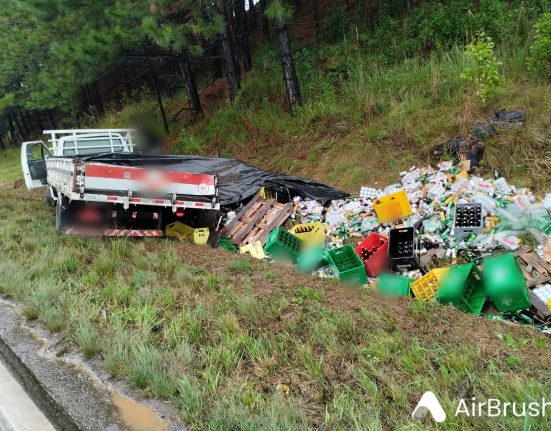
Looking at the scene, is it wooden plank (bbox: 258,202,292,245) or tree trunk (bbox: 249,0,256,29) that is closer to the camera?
wooden plank (bbox: 258,202,292,245)

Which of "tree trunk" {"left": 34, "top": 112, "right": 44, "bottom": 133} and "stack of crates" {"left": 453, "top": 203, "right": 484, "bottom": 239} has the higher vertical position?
"tree trunk" {"left": 34, "top": 112, "right": 44, "bottom": 133}

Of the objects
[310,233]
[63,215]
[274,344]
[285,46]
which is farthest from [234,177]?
[274,344]

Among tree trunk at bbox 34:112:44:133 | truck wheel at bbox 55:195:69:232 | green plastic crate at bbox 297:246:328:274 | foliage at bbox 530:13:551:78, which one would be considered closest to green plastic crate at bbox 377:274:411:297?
green plastic crate at bbox 297:246:328:274

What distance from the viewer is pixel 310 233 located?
22.3ft

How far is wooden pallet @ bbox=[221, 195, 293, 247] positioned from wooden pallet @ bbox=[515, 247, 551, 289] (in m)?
3.66

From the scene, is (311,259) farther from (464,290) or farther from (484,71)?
(484,71)

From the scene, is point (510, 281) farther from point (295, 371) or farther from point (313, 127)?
point (313, 127)

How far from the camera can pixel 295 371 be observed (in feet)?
10.3

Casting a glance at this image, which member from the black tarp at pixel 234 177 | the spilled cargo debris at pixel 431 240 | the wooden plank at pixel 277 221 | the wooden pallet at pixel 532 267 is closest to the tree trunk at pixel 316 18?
the black tarp at pixel 234 177

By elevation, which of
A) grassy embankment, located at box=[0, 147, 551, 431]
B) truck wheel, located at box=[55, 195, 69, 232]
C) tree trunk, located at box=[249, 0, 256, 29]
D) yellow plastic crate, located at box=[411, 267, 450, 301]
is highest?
tree trunk, located at box=[249, 0, 256, 29]

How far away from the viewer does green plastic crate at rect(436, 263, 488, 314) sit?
4.48 m

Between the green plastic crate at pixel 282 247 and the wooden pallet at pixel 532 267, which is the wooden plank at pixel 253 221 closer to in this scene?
the green plastic crate at pixel 282 247

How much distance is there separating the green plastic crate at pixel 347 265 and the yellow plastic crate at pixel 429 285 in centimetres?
65

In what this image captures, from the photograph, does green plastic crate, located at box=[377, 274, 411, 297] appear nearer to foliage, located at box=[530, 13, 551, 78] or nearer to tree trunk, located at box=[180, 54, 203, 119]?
foliage, located at box=[530, 13, 551, 78]
